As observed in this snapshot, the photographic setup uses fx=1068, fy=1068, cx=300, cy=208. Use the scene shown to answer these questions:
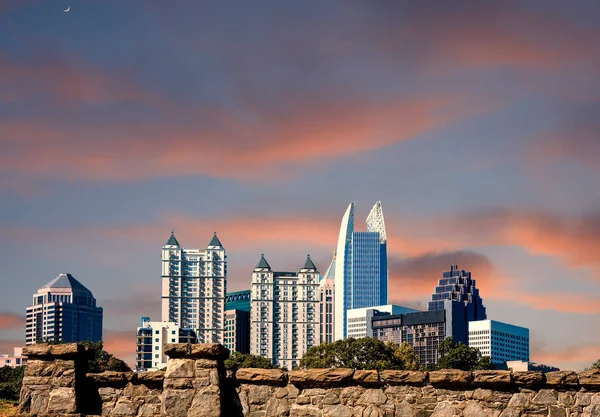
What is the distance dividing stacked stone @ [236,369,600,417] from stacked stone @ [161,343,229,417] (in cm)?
150

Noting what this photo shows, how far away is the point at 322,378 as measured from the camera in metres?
14.1

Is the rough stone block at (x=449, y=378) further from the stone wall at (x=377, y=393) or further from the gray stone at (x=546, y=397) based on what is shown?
the gray stone at (x=546, y=397)

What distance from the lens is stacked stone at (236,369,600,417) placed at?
555 inches

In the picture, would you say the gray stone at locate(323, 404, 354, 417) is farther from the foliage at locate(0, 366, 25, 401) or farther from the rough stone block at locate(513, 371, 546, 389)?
the foliage at locate(0, 366, 25, 401)

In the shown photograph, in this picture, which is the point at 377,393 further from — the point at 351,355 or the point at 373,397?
the point at 351,355

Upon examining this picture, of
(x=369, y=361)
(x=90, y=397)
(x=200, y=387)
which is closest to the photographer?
(x=200, y=387)

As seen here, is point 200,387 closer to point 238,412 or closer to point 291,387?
point 238,412

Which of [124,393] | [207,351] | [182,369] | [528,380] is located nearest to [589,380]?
[528,380]

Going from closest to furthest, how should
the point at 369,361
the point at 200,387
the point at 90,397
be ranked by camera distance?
the point at 200,387 → the point at 90,397 → the point at 369,361

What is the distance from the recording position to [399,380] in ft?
46.6

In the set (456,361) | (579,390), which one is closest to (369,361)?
(456,361)

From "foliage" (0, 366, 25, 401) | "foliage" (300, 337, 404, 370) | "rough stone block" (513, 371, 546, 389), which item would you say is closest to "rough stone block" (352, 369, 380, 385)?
"rough stone block" (513, 371, 546, 389)

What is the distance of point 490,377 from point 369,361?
103616 millimetres

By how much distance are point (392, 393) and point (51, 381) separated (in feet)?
14.5
